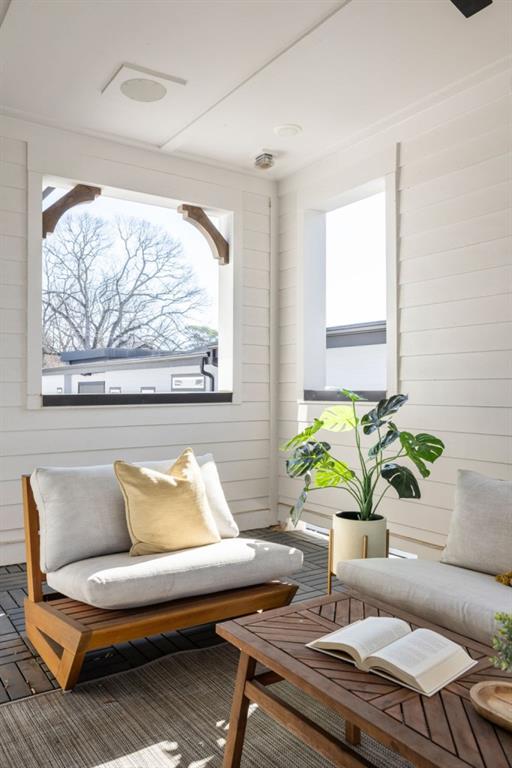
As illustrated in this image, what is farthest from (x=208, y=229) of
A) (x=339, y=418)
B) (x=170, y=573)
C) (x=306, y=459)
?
(x=170, y=573)

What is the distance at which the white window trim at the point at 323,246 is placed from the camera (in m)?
4.07

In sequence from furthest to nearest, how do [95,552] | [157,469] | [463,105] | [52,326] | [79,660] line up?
[52,326] < [463,105] < [157,469] < [95,552] < [79,660]

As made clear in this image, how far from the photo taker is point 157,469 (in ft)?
9.99

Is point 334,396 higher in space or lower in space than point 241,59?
lower

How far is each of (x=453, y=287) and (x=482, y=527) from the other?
164 centimetres

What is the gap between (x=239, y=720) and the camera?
5.89ft

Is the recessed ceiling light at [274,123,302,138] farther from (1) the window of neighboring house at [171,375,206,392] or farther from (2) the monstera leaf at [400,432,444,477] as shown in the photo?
(2) the monstera leaf at [400,432,444,477]

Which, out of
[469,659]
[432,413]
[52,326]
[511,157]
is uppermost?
[511,157]

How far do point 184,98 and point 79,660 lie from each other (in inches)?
127

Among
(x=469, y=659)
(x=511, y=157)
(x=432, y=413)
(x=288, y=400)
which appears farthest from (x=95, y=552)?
(x=511, y=157)

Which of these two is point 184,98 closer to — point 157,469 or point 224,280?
point 224,280

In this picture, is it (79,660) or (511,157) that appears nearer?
(79,660)

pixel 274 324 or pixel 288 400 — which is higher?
pixel 274 324

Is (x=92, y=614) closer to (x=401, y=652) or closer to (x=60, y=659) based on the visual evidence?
(x=60, y=659)
